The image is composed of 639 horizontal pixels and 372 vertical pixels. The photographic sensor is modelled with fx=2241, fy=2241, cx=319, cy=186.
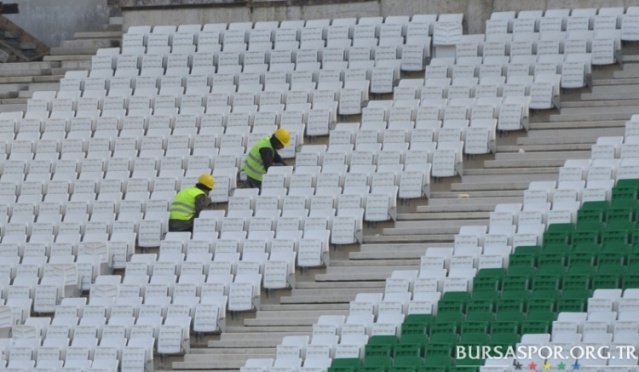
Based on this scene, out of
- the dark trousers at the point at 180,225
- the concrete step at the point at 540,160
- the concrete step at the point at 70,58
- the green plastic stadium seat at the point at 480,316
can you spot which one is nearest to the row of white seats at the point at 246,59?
the concrete step at the point at 70,58

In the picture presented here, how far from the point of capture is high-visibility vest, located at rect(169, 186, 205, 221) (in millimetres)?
29719

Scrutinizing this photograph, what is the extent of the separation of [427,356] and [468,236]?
2.86 m

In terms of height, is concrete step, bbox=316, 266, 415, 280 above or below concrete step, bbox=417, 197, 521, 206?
below

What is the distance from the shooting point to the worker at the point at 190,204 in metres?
29.7

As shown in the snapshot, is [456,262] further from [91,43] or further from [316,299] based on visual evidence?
[91,43]

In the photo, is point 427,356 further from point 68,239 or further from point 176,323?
point 68,239

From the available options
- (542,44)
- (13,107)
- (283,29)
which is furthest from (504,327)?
(13,107)

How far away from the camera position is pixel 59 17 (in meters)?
37.6

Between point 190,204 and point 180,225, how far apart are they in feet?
1.02

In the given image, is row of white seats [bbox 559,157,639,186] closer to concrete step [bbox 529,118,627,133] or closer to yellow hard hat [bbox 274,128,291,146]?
concrete step [bbox 529,118,627,133]

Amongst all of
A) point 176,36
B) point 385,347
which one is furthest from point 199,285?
point 176,36

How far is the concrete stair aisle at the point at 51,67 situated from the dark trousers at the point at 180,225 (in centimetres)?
514

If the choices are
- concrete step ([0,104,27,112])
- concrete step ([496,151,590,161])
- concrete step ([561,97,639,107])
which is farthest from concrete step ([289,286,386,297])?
concrete step ([0,104,27,112])

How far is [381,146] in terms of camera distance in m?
30.3
